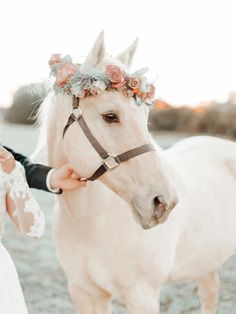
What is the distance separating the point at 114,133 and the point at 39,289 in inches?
135

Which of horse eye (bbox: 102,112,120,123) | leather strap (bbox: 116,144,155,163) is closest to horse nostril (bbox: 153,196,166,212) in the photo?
leather strap (bbox: 116,144,155,163)

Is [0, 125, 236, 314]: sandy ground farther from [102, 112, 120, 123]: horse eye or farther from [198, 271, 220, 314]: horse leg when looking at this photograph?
[102, 112, 120, 123]: horse eye

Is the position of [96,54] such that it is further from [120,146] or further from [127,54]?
[120,146]

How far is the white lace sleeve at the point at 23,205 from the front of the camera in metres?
2.69

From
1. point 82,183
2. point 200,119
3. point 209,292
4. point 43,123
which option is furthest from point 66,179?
point 200,119

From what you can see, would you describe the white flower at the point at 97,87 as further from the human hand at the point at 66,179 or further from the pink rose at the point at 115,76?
the human hand at the point at 66,179

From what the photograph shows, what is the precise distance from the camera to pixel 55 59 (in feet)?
10.3

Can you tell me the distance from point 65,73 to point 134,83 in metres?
0.38

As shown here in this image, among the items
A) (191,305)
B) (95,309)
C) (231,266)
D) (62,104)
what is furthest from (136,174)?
(231,266)

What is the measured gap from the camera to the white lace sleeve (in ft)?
8.83

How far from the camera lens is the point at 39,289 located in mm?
5914

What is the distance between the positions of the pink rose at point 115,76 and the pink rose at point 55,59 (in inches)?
13.5

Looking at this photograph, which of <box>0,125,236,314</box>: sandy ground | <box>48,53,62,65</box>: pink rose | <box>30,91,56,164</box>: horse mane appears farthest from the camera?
<box>0,125,236,314</box>: sandy ground

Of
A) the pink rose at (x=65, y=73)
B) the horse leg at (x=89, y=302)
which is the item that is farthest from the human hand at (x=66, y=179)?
the horse leg at (x=89, y=302)
